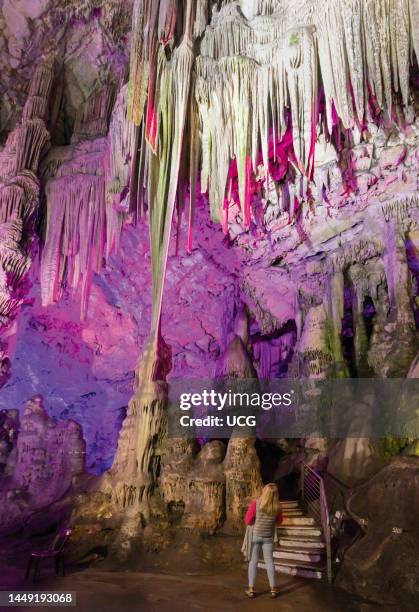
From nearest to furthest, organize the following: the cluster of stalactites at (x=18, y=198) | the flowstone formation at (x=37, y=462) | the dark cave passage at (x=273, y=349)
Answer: the cluster of stalactites at (x=18, y=198)
the flowstone formation at (x=37, y=462)
the dark cave passage at (x=273, y=349)

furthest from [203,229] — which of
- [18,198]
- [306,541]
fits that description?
[306,541]

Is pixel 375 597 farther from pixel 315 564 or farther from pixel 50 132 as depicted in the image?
pixel 50 132

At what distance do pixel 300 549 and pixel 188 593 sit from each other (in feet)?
4.66

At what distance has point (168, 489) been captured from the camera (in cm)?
728

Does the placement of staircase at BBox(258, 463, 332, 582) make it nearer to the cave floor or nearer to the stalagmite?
the cave floor

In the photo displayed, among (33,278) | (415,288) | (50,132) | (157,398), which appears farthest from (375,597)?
(50,132)

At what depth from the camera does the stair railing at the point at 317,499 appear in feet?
16.8

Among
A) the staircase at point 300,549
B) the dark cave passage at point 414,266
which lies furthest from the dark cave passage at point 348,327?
the staircase at point 300,549

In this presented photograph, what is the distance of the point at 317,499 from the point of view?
6.59 m

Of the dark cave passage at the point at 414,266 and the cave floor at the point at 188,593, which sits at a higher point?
the dark cave passage at the point at 414,266

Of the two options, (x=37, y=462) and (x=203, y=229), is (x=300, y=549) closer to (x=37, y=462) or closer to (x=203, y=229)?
(x=203, y=229)

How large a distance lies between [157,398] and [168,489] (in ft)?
4.55

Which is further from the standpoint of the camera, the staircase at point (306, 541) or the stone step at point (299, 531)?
the stone step at point (299, 531)

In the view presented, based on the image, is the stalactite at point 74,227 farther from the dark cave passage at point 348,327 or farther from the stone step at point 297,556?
the stone step at point 297,556
